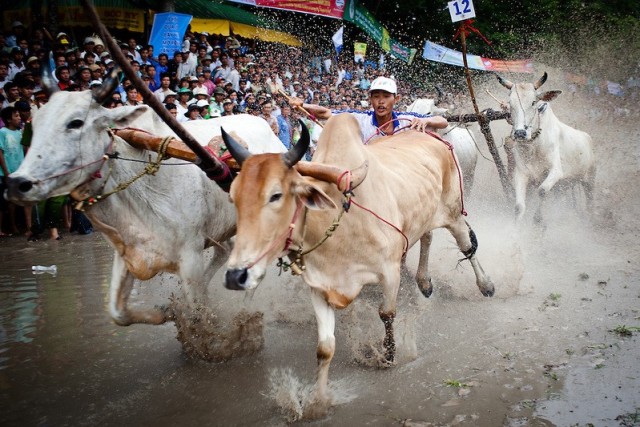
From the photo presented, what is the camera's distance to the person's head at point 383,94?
598cm

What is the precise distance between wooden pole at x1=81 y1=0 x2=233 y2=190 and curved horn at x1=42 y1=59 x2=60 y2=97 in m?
1.06

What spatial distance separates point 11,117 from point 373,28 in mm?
14189

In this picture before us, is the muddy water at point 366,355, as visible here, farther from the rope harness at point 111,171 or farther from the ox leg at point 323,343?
the rope harness at point 111,171

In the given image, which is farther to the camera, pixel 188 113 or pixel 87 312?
pixel 188 113

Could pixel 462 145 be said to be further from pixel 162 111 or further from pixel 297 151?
pixel 162 111

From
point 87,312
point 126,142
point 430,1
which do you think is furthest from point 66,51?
point 430,1

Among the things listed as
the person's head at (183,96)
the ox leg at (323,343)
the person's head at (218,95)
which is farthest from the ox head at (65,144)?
the person's head at (218,95)

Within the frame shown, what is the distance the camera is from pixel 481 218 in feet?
30.2

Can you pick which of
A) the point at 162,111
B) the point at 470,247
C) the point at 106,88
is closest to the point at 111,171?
the point at 106,88

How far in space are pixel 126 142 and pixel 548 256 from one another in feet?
17.1

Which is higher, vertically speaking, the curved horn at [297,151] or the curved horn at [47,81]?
the curved horn at [47,81]

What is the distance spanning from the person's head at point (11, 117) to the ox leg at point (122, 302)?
5.18 m

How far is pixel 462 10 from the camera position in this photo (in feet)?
26.4

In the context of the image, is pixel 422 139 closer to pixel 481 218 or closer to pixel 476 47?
pixel 481 218
